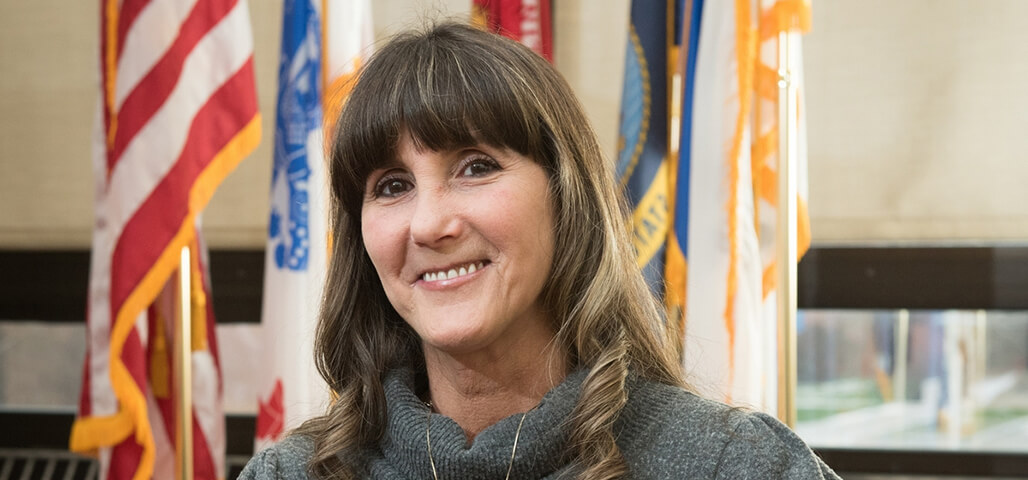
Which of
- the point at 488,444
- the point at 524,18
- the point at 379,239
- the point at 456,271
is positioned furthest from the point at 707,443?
the point at 524,18

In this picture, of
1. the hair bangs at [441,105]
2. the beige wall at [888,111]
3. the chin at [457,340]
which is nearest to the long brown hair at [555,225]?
the hair bangs at [441,105]

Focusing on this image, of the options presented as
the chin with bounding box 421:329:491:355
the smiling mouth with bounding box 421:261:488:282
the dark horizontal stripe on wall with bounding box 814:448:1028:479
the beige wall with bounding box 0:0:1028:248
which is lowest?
the dark horizontal stripe on wall with bounding box 814:448:1028:479

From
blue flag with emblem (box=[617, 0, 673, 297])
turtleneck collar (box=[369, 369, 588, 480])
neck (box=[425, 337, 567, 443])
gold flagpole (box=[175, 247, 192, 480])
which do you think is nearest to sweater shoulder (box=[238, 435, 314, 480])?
turtleneck collar (box=[369, 369, 588, 480])

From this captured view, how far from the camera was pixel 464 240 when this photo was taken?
50.5 inches

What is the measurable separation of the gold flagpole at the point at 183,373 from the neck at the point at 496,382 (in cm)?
153

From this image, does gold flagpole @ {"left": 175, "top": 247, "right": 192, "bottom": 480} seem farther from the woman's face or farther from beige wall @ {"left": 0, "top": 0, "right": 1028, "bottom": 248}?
the woman's face

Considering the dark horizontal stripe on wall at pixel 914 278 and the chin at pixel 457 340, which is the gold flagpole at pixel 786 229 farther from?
the chin at pixel 457 340

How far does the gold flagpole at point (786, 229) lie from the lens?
2469mm

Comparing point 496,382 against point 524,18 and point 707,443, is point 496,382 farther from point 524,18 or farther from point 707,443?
point 524,18

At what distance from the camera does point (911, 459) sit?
348 centimetres

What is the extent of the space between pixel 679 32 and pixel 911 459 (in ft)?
5.48

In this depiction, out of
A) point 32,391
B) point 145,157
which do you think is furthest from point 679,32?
point 32,391

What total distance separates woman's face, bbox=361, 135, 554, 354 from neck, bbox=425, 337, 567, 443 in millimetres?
33

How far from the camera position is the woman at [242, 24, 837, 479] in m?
1.27
